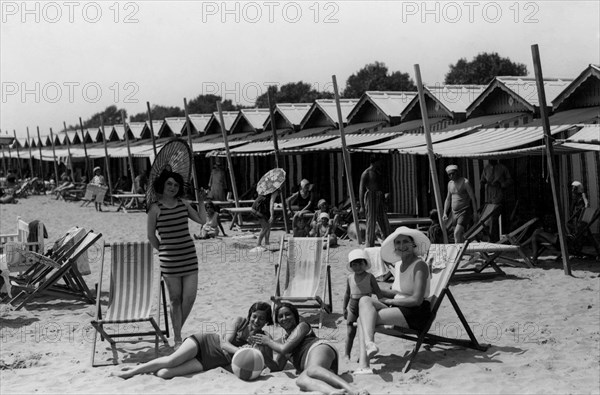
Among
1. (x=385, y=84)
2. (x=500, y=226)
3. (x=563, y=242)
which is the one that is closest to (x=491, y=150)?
(x=563, y=242)

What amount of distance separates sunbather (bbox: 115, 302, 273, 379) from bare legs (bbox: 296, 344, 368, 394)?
0.51m

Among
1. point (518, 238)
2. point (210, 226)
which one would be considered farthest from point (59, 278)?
point (210, 226)

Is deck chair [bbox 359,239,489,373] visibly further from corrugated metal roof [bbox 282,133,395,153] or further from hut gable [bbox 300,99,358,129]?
hut gable [bbox 300,99,358,129]

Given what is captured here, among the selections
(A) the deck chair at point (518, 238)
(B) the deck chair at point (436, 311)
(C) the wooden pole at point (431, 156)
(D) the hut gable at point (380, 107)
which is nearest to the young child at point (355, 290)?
(B) the deck chair at point (436, 311)

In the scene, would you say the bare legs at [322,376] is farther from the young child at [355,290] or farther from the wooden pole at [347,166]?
the wooden pole at [347,166]

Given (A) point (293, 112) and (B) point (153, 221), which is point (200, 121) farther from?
(B) point (153, 221)

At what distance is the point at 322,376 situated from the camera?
5.05 metres

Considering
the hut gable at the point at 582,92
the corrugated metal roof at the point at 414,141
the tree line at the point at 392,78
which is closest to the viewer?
the hut gable at the point at 582,92

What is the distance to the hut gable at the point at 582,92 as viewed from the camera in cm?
1128

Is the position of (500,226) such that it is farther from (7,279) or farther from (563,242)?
(7,279)

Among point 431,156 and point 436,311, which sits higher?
point 431,156

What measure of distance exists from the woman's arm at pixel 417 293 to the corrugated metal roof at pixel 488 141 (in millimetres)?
4478

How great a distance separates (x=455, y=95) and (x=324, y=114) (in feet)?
14.6

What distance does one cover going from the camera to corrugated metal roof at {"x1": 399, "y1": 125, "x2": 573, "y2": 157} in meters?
10.1
